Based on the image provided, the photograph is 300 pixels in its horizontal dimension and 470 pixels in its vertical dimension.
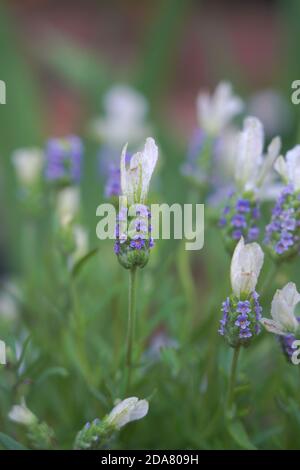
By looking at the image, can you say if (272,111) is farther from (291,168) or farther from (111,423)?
(111,423)

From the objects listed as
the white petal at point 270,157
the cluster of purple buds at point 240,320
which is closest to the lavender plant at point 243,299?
the cluster of purple buds at point 240,320

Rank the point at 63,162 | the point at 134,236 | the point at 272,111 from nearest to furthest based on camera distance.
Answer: the point at 134,236 → the point at 63,162 → the point at 272,111

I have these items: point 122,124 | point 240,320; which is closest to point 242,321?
point 240,320

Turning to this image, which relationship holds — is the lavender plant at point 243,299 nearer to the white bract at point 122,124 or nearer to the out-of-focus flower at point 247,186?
the out-of-focus flower at point 247,186

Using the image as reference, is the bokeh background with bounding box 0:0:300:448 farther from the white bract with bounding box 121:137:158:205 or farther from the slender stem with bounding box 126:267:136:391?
the white bract with bounding box 121:137:158:205

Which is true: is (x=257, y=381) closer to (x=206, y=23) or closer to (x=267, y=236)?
(x=267, y=236)
